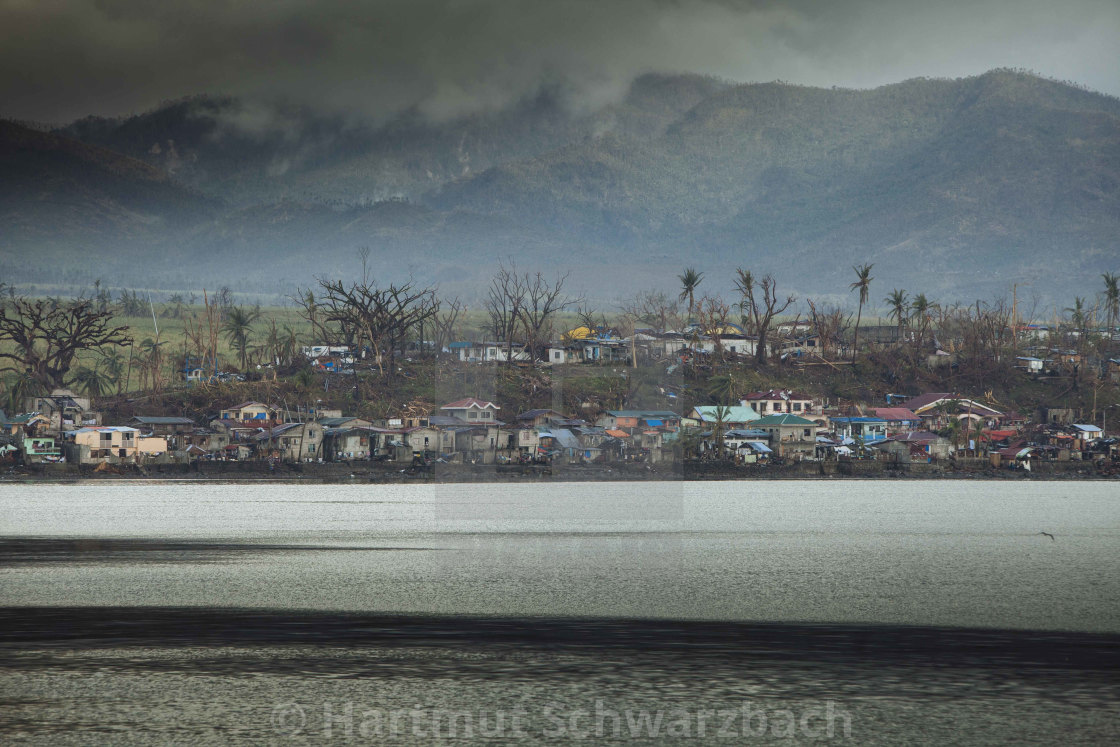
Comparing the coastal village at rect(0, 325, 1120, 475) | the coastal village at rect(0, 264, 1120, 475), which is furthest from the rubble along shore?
the coastal village at rect(0, 325, 1120, 475)

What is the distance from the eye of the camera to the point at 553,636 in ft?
80.8

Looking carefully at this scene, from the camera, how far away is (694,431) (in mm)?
130625

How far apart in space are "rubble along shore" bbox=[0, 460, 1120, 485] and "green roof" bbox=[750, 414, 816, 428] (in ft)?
23.7

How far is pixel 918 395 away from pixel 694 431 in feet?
154

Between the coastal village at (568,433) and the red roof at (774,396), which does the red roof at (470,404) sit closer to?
the coastal village at (568,433)

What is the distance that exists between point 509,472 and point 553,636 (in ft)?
294

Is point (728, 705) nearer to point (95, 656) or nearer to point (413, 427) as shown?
point (95, 656)

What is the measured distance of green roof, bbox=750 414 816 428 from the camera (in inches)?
5221

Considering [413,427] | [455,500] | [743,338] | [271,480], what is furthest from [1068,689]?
[743,338]

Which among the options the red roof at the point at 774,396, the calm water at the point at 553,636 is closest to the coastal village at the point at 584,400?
the red roof at the point at 774,396

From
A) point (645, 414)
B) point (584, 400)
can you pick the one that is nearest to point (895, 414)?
point (645, 414)

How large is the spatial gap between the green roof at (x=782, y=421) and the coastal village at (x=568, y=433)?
27cm

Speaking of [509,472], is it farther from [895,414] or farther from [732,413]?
[895,414]

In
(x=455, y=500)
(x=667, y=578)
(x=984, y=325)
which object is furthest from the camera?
(x=984, y=325)
